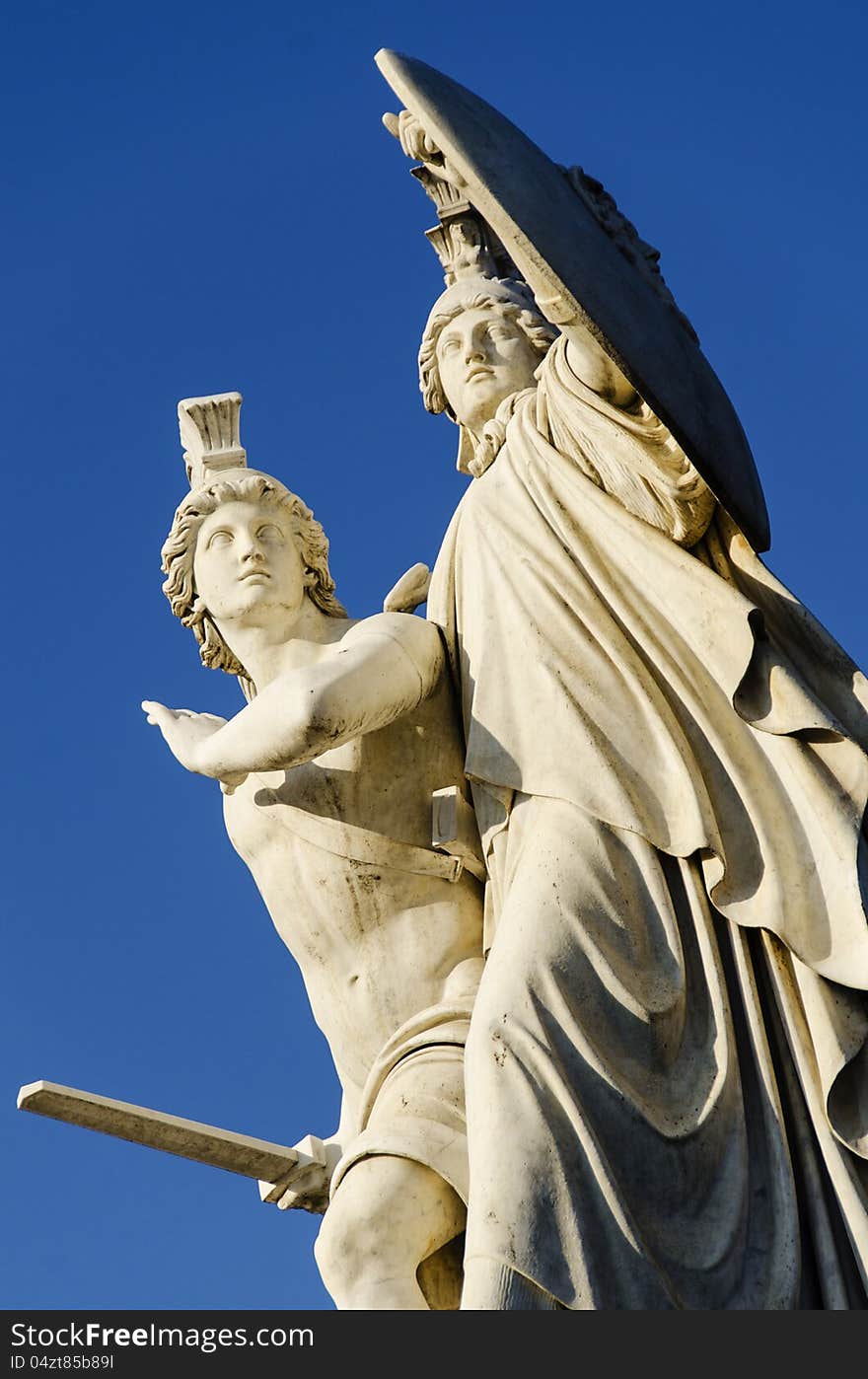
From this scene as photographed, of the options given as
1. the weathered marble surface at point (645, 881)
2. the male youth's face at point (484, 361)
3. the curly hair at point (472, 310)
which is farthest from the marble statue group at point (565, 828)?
the curly hair at point (472, 310)

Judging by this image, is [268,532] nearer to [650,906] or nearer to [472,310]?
[472,310]

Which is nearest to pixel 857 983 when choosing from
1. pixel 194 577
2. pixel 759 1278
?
pixel 759 1278

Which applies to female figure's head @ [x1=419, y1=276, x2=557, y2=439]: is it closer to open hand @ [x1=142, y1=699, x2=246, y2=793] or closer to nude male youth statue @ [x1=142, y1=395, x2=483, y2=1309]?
nude male youth statue @ [x1=142, y1=395, x2=483, y2=1309]

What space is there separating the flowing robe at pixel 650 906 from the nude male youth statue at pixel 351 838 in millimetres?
254

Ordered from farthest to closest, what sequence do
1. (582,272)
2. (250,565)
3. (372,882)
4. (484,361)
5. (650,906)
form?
(484,361)
(250,565)
(372,882)
(582,272)
(650,906)

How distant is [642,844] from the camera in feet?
25.4

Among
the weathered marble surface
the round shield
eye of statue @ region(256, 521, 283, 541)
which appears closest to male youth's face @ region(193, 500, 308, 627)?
eye of statue @ region(256, 521, 283, 541)

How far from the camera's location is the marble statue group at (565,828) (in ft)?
23.7

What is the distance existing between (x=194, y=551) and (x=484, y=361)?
127cm

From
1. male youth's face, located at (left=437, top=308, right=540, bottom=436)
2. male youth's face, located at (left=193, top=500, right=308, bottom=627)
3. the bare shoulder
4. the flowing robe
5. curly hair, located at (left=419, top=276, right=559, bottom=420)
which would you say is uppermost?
curly hair, located at (left=419, top=276, right=559, bottom=420)

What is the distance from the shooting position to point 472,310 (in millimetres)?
9297

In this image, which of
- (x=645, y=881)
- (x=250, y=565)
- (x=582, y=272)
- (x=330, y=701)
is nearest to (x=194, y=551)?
(x=250, y=565)

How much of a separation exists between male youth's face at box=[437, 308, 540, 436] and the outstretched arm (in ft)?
3.46

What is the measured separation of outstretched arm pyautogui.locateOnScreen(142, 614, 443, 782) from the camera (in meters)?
7.98
